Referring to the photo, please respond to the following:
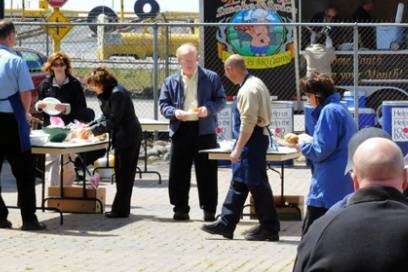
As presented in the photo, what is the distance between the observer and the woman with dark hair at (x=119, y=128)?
38.1ft

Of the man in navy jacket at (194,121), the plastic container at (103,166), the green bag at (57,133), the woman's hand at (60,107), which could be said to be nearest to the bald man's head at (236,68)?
the man in navy jacket at (194,121)

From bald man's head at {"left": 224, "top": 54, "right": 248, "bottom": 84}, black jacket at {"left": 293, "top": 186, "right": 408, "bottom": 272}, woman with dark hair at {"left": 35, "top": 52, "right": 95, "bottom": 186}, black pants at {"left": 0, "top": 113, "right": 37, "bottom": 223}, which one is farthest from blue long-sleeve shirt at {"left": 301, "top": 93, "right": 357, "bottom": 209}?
woman with dark hair at {"left": 35, "top": 52, "right": 95, "bottom": 186}

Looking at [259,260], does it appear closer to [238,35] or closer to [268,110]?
[268,110]

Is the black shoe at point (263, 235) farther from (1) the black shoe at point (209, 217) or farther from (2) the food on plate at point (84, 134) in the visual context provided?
(2) the food on plate at point (84, 134)

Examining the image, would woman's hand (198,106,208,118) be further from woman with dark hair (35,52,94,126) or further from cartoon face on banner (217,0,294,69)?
cartoon face on banner (217,0,294,69)

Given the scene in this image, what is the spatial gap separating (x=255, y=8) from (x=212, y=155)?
311 inches

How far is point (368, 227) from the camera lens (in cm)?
391

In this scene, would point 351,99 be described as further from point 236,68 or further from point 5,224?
point 5,224

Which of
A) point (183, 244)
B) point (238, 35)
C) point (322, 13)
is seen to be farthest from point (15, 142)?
point (322, 13)

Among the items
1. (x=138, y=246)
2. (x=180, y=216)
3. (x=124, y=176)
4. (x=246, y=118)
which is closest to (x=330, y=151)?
(x=246, y=118)

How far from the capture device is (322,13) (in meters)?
19.6

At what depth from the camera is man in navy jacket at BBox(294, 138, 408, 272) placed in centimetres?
388

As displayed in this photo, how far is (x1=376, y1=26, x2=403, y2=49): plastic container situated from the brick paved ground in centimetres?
685

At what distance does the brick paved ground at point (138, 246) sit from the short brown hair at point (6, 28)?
1877 millimetres
